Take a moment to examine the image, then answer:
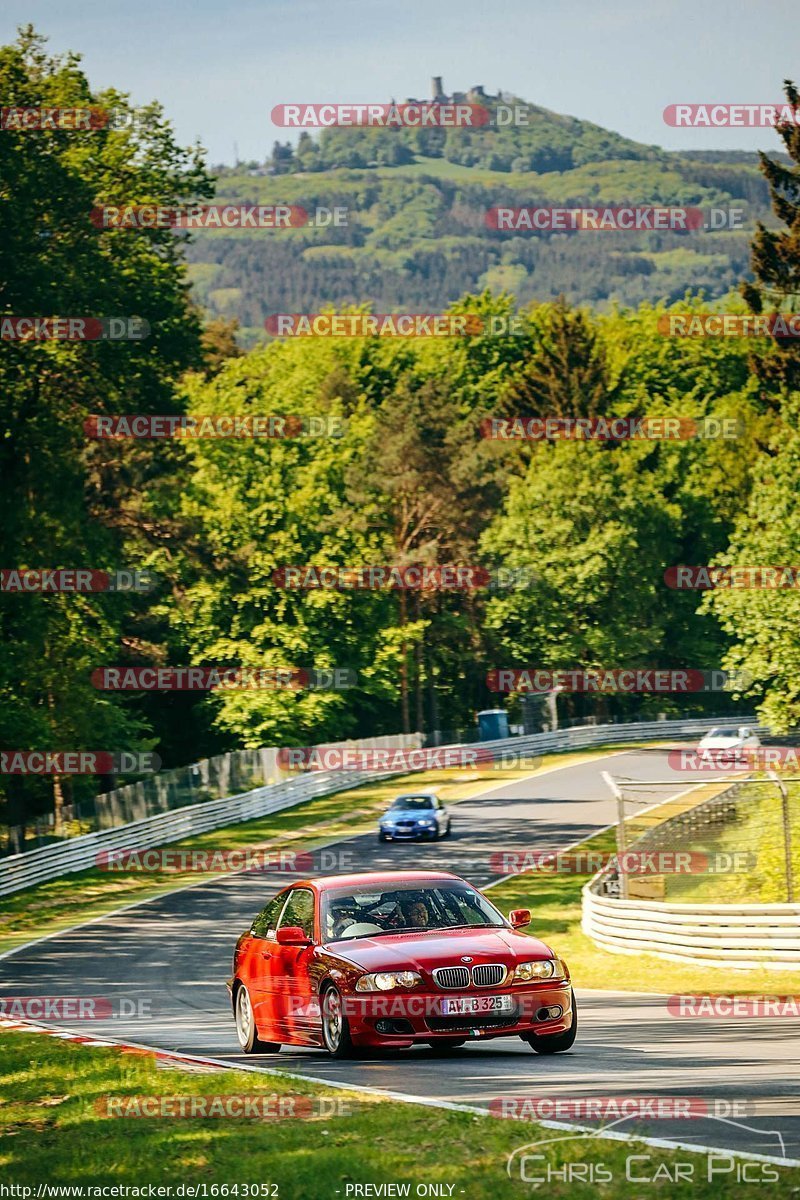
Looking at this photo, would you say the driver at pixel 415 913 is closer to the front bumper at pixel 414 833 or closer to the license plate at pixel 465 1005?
the license plate at pixel 465 1005

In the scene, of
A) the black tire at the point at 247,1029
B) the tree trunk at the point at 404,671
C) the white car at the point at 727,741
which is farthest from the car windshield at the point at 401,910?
the tree trunk at the point at 404,671

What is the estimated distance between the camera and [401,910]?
13.4m

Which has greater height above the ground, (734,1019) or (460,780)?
(734,1019)

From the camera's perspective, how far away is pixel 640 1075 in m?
10.9

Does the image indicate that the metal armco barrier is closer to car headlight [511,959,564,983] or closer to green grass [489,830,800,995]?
green grass [489,830,800,995]

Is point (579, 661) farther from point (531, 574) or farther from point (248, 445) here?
point (248, 445)

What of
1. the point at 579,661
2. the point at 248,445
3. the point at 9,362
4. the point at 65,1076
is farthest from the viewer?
the point at 579,661

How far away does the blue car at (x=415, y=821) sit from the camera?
142 ft

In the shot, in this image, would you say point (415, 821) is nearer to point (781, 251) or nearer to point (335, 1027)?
point (781, 251)

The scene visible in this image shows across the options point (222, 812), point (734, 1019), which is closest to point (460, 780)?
point (222, 812)

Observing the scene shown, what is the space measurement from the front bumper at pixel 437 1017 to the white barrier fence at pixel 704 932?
9.39 meters

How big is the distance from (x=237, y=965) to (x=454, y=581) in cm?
6384

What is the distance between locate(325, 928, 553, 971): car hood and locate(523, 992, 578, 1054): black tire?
0.56m

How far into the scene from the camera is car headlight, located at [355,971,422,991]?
12070mm
